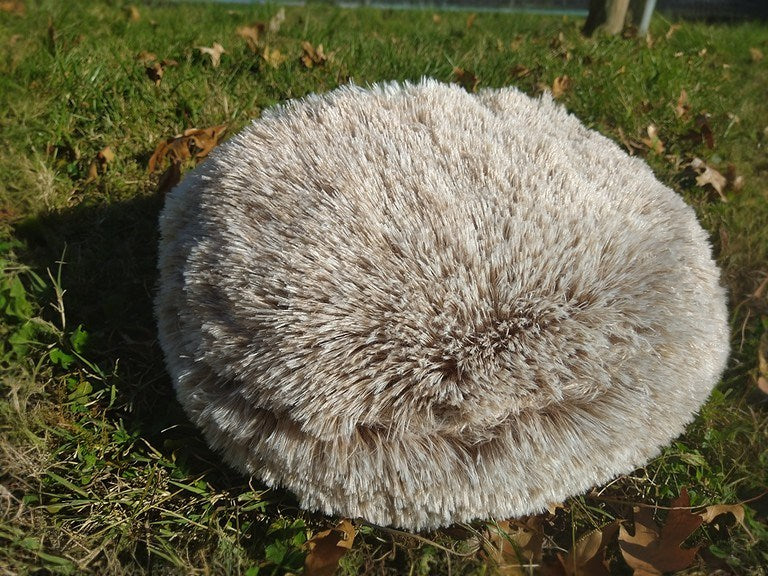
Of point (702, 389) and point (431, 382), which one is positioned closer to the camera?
point (431, 382)

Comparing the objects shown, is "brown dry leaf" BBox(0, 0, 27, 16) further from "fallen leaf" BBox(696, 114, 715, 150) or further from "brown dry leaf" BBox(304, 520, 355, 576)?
"fallen leaf" BBox(696, 114, 715, 150)


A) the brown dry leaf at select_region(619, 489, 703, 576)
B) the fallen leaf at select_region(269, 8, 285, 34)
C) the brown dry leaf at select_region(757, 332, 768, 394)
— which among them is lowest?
the brown dry leaf at select_region(619, 489, 703, 576)

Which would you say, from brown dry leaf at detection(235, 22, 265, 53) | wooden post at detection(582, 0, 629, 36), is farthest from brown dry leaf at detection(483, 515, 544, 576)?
wooden post at detection(582, 0, 629, 36)

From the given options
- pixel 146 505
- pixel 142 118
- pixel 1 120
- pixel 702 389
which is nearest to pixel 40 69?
pixel 1 120

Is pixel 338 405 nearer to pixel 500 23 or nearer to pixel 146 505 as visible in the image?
pixel 146 505

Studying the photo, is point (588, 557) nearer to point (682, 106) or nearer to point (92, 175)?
point (92, 175)

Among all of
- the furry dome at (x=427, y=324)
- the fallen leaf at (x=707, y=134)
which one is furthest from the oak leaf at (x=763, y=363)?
the fallen leaf at (x=707, y=134)
